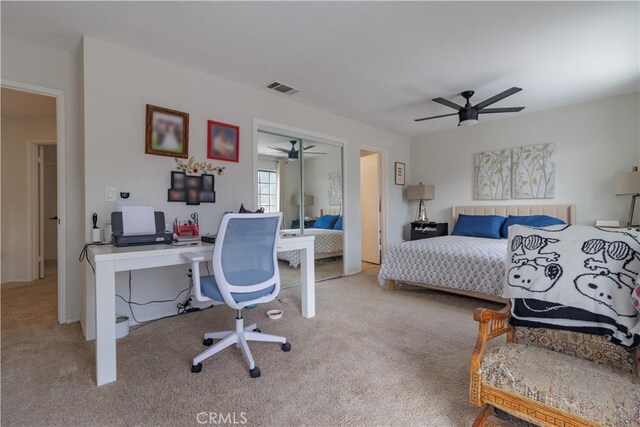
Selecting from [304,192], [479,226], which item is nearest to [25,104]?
[304,192]

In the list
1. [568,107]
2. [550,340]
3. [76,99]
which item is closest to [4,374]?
[76,99]

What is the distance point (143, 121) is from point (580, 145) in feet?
17.5

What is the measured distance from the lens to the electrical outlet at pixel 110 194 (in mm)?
2486

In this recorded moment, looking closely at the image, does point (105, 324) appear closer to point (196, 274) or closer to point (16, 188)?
point (196, 274)

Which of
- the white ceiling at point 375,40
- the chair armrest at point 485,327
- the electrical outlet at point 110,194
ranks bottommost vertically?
the chair armrest at point 485,327

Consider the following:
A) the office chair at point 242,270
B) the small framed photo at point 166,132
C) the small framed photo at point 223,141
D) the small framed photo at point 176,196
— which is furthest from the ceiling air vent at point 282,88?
the office chair at point 242,270

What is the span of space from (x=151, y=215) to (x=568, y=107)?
534cm

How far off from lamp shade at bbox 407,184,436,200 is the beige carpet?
9.02 ft

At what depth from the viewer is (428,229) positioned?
16.8 feet

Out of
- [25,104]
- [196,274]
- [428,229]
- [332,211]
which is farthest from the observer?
[428,229]

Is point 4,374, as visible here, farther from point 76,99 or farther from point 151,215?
point 76,99

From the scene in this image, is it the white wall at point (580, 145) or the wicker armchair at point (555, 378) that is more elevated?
the white wall at point (580, 145)

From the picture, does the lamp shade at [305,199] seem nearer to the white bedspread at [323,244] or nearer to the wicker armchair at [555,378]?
the white bedspread at [323,244]

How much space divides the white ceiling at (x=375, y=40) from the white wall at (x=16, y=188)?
2.42 metres
